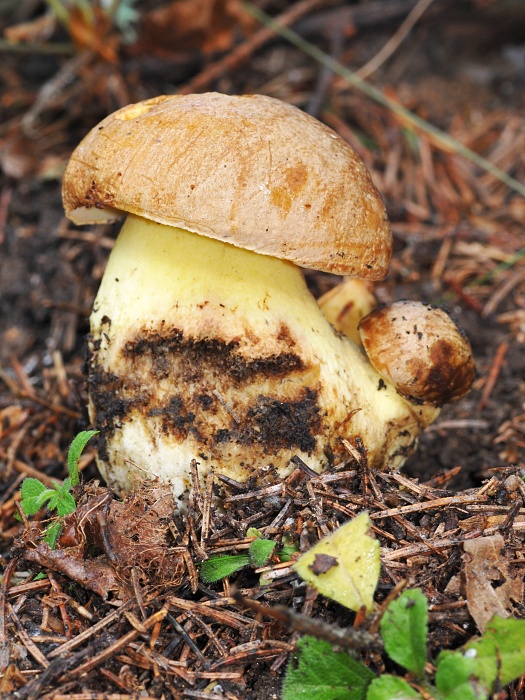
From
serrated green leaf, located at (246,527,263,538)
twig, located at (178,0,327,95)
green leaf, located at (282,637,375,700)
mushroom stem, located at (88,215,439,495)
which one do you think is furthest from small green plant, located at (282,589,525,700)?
twig, located at (178,0,327,95)

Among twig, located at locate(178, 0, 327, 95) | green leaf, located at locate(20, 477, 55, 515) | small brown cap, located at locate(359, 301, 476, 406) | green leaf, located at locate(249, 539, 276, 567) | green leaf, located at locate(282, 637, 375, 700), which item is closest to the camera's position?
green leaf, located at locate(282, 637, 375, 700)

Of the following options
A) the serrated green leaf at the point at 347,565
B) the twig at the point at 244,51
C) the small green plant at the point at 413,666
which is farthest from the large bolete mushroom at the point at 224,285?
the twig at the point at 244,51

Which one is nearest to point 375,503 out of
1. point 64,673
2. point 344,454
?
point 344,454

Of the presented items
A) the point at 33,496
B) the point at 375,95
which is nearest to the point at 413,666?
the point at 33,496

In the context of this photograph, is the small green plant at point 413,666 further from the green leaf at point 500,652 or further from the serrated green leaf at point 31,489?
the serrated green leaf at point 31,489

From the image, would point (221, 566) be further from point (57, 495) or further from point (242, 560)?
point (57, 495)

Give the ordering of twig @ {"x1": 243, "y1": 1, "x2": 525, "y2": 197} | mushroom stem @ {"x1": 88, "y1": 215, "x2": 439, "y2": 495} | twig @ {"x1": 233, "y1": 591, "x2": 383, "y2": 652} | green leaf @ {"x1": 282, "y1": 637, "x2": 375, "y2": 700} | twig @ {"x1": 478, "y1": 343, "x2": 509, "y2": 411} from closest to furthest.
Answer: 1. twig @ {"x1": 233, "y1": 591, "x2": 383, "y2": 652}
2. green leaf @ {"x1": 282, "y1": 637, "x2": 375, "y2": 700}
3. mushroom stem @ {"x1": 88, "y1": 215, "x2": 439, "y2": 495}
4. twig @ {"x1": 478, "y1": 343, "x2": 509, "y2": 411}
5. twig @ {"x1": 243, "y1": 1, "x2": 525, "y2": 197}

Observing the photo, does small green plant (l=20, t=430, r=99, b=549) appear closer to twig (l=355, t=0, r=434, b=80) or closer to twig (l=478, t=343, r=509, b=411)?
twig (l=478, t=343, r=509, b=411)
